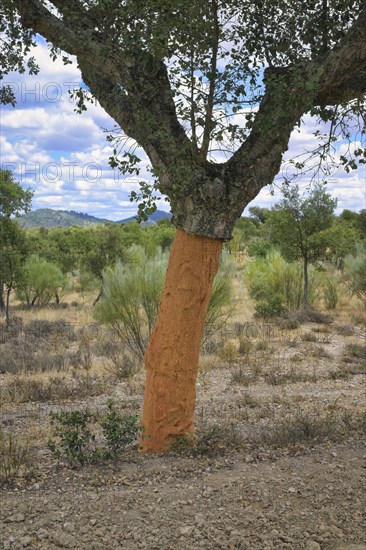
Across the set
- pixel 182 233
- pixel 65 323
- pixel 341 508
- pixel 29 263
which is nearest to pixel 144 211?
pixel 182 233

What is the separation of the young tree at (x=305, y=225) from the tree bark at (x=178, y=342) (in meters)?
14.5

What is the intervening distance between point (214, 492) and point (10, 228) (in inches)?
642

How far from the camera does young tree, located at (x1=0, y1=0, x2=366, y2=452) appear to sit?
576 cm

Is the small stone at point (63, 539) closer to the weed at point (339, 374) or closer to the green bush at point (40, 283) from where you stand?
the weed at point (339, 374)

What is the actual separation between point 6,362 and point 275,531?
32.3ft

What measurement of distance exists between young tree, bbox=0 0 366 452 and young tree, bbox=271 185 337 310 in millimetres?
14132

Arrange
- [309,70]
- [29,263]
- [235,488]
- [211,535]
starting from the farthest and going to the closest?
[29,263] → [309,70] → [235,488] → [211,535]

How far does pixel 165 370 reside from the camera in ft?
20.7

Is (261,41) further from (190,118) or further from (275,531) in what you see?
(275,531)

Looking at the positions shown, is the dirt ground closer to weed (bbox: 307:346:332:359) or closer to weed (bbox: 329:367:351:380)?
weed (bbox: 329:367:351:380)

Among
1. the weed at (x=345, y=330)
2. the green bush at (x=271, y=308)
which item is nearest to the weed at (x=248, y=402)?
the weed at (x=345, y=330)

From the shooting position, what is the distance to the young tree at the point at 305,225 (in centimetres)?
2050

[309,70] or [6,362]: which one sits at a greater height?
[309,70]

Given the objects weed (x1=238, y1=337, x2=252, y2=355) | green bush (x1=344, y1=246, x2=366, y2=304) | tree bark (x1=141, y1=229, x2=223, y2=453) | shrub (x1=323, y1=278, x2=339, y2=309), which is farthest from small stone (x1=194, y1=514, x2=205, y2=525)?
shrub (x1=323, y1=278, x2=339, y2=309)
